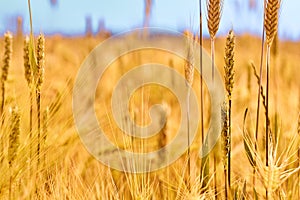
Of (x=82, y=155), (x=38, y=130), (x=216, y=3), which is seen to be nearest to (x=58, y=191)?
(x=38, y=130)

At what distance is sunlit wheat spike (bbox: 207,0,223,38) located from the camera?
928mm

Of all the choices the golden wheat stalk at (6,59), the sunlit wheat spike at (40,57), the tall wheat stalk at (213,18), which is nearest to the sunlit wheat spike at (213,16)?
the tall wheat stalk at (213,18)

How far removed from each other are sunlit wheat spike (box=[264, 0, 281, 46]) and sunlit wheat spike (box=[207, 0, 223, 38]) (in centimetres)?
9

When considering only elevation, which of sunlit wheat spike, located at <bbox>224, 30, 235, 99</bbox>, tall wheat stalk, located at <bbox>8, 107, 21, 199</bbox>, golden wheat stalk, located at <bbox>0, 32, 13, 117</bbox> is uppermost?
golden wheat stalk, located at <bbox>0, 32, 13, 117</bbox>

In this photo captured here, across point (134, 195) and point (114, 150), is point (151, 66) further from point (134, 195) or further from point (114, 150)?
point (134, 195)

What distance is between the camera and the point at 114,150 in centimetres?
120

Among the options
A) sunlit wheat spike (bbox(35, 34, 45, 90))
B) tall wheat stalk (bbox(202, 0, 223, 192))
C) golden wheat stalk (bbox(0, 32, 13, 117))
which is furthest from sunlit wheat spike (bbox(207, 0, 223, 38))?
golden wheat stalk (bbox(0, 32, 13, 117))

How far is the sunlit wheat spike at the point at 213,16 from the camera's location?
0.93 m

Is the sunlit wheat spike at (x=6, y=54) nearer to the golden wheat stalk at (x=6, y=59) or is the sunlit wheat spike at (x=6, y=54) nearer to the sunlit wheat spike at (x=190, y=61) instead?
the golden wheat stalk at (x=6, y=59)

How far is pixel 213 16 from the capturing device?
934 millimetres

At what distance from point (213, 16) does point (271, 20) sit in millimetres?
105

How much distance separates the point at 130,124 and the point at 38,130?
0.79ft

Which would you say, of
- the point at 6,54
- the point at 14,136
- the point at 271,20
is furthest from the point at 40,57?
the point at 271,20

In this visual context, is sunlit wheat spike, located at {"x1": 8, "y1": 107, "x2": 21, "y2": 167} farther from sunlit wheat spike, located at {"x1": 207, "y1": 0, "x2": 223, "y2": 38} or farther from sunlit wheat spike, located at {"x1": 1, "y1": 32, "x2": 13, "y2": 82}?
sunlit wheat spike, located at {"x1": 207, "y1": 0, "x2": 223, "y2": 38}
